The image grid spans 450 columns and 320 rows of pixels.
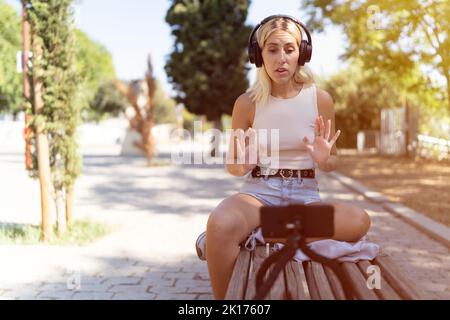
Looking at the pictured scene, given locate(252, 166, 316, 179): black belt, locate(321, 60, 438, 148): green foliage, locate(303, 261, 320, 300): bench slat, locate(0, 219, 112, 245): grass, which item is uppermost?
locate(321, 60, 438, 148): green foliage

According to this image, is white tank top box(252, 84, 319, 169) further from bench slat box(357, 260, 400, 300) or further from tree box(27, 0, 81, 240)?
tree box(27, 0, 81, 240)

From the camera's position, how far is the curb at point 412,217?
6.20 metres

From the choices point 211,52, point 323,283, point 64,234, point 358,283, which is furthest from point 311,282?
point 211,52

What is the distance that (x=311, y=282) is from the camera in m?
2.37

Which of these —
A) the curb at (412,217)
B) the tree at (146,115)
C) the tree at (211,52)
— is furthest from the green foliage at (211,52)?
the curb at (412,217)

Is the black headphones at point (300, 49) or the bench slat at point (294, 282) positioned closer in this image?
the bench slat at point (294, 282)

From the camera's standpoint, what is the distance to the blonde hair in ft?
9.54

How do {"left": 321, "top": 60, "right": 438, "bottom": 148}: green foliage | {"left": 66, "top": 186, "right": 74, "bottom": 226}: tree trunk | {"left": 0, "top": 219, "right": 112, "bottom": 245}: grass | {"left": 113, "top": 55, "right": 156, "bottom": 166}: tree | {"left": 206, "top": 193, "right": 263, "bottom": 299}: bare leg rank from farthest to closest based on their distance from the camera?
{"left": 321, "top": 60, "right": 438, "bottom": 148}: green foliage < {"left": 113, "top": 55, "right": 156, "bottom": 166}: tree < {"left": 66, "top": 186, "right": 74, "bottom": 226}: tree trunk < {"left": 0, "top": 219, "right": 112, "bottom": 245}: grass < {"left": 206, "top": 193, "right": 263, "bottom": 299}: bare leg

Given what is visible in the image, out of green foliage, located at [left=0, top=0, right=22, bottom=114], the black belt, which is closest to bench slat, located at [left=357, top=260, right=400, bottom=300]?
the black belt

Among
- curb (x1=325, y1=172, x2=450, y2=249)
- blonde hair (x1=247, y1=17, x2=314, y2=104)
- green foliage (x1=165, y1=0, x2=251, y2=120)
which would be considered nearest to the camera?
blonde hair (x1=247, y1=17, x2=314, y2=104)

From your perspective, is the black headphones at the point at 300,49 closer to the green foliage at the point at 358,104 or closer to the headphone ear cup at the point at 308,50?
the headphone ear cup at the point at 308,50

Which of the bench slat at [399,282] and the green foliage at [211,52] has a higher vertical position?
the green foliage at [211,52]

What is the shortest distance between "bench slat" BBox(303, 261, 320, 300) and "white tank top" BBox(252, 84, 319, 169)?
24.7 inches
